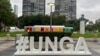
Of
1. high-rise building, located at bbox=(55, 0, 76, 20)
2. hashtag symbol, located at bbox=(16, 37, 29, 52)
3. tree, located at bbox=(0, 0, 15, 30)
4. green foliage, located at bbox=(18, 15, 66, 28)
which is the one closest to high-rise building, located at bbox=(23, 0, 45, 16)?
high-rise building, located at bbox=(55, 0, 76, 20)

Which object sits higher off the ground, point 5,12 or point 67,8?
point 67,8

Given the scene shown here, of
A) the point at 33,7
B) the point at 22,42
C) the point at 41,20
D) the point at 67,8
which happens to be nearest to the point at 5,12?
the point at 41,20

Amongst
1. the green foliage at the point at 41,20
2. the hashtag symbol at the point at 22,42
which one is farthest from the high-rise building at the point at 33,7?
the hashtag symbol at the point at 22,42

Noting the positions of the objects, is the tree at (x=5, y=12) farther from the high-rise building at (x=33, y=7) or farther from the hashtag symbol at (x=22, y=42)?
the hashtag symbol at (x=22, y=42)

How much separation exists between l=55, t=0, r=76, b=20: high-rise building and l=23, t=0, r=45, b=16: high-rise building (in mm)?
6678

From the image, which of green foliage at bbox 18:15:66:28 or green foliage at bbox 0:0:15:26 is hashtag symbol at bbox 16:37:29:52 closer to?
green foliage at bbox 0:0:15:26

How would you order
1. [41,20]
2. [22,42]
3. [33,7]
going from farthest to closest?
[33,7] → [41,20] → [22,42]

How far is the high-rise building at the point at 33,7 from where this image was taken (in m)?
101

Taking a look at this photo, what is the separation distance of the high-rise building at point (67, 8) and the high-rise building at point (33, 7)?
263 inches

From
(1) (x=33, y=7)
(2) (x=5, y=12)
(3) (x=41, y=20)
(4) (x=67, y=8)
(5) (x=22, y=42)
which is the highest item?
(1) (x=33, y=7)

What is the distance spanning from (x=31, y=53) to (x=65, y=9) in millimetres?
89802

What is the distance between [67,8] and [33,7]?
1420cm

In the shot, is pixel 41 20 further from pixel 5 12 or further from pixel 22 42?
pixel 22 42

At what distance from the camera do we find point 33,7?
104562 mm
